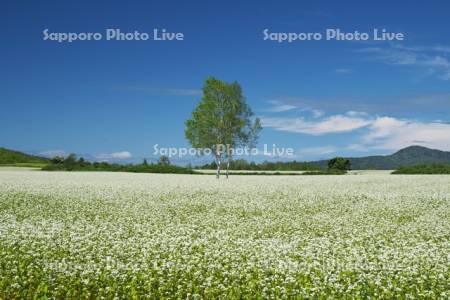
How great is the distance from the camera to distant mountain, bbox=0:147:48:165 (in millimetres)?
129500

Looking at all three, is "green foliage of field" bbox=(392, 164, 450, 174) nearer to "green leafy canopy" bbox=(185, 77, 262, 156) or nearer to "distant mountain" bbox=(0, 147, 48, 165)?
"green leafy canopy" bbox=(185, 77, 262, 156)

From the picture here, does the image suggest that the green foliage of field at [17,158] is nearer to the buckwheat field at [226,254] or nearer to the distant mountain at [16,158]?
the distant mountain at [16,158]

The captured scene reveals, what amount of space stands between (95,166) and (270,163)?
43.4 metres

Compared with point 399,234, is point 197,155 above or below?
above

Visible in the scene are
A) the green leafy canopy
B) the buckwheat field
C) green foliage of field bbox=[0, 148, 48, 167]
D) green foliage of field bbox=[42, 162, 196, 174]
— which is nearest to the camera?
the buckwheat field

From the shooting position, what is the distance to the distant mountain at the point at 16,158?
12950 cm

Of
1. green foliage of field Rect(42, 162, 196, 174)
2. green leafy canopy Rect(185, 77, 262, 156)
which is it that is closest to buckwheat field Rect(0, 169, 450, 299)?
green leafy canopy Rect(185, 77, 262, 156)

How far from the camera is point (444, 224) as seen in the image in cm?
1981

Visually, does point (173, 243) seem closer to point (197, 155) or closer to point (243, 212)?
point (243, 212)

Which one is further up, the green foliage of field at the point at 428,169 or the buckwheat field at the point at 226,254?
the green foliage of field at the point at 428,169

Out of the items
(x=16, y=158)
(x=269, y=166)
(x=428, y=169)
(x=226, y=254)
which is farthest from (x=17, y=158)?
(x=226, y=254)

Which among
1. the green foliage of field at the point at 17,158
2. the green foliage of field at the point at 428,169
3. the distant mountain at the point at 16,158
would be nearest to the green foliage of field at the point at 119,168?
the green foliage of field at the point at 17,158

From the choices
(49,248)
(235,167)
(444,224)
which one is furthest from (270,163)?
(49,248)

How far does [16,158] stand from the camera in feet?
443
